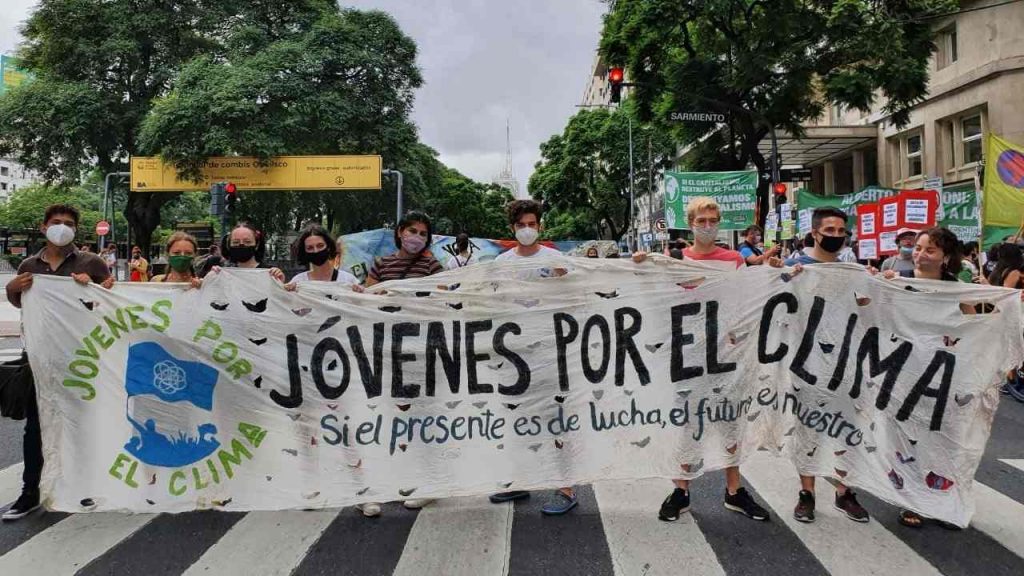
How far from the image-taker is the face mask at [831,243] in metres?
3.79

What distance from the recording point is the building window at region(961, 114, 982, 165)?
22.0m

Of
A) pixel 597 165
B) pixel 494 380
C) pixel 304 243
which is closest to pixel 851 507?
pixel 494 380

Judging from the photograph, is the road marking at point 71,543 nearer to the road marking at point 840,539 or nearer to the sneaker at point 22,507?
the sneaker at point 22,507

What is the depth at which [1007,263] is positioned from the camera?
6676mm

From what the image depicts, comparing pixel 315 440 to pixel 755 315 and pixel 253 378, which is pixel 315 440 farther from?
pixel 755 315

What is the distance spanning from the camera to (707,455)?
145 inches

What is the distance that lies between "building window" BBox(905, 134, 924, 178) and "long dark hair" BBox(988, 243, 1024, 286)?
862 inches

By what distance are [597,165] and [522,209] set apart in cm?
4230

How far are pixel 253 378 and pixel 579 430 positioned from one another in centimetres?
194

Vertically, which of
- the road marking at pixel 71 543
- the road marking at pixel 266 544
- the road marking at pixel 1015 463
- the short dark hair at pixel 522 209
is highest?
the short dark hair at pixel 522 209

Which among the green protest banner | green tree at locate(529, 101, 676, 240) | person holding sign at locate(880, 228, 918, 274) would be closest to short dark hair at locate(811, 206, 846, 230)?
person holding sign at locate(880, 228, 918, 274)

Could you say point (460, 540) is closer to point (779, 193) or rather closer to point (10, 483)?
point (10, 483)

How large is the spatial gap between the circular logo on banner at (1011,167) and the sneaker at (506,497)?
8.79m

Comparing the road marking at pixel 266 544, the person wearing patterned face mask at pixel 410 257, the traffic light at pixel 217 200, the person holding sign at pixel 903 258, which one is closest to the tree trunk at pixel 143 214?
the traffic light at pixel 217 200
